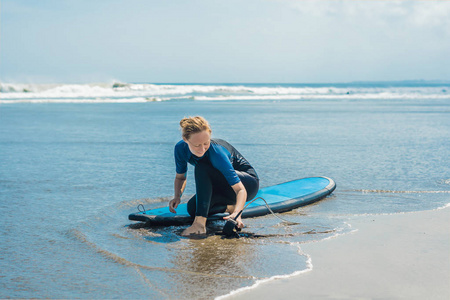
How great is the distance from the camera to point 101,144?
10.9 m

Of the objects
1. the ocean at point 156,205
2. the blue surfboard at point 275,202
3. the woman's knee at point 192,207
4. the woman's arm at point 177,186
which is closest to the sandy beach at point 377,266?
the ocean at point 156,205

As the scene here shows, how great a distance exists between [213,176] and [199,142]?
1.39 ft


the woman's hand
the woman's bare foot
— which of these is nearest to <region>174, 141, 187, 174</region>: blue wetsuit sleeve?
the woman's hand

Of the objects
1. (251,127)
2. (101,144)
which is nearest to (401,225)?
(101,144)

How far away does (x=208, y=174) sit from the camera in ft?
13.9

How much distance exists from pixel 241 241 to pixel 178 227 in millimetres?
741

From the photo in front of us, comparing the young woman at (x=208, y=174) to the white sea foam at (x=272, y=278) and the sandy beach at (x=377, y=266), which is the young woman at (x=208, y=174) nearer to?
the white sea foam at (x=272, y=278)

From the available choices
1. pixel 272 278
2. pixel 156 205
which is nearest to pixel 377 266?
pixel 272 278

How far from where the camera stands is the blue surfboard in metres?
4.62

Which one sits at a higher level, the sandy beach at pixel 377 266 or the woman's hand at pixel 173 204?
the woman's hand at pixel 173 204

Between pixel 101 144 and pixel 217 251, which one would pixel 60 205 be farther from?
pixel 101 144

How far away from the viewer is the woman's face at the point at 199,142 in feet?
13.0

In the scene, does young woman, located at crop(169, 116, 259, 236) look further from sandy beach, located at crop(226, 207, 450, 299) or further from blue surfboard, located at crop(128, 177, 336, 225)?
sandy beach, located at crop(226, 207, 450, 299)

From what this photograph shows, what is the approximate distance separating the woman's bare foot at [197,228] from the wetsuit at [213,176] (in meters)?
0.05
